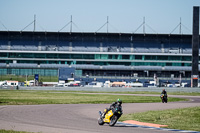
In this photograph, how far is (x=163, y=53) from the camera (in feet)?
395

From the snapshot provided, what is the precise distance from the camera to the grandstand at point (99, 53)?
119 metres

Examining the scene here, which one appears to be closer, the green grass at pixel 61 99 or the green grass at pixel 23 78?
the green grass at pixel 61 99

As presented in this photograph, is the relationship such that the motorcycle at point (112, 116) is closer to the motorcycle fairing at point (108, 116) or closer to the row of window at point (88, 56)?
the motorcycle fairing at point (108, 116)

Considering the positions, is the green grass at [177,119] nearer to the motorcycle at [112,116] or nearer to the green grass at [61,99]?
the motorcycle at [112,116]

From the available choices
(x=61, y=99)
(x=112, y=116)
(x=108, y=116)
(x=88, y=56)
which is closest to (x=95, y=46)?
(x=88, y=56)

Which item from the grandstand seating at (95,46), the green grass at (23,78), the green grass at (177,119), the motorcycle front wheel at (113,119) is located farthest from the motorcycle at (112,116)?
the grandstand seating at (95,46)

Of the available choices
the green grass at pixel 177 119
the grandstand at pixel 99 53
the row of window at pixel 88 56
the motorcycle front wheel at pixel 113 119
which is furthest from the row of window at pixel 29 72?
the motorcycle front wheel at pixel 113 119

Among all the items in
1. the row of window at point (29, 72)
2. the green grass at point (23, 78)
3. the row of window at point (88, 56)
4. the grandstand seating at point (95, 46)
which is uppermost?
the grandstand seating at point (95, 46)

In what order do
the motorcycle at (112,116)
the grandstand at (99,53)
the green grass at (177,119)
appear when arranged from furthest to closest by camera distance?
the grandstand at (99,53) < the green grass at (177,119) < the motorcycle at (112,116)

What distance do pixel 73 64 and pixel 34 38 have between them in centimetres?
1553

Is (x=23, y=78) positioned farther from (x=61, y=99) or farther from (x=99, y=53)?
(x=61, y=99)

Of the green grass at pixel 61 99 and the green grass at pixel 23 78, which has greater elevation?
the green grass at pixel 23 78

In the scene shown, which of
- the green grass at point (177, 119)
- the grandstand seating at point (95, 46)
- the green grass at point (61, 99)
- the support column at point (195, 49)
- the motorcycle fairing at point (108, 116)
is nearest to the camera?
the motorcycle fairing at point (108, 116)

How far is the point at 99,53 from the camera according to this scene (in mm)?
120312
